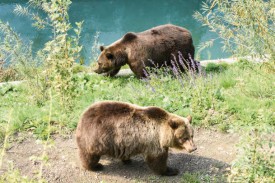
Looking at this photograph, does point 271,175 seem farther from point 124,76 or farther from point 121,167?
point 124,76

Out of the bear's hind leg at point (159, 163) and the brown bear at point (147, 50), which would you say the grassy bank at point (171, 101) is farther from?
the bear's hind leg at point (159, 163)

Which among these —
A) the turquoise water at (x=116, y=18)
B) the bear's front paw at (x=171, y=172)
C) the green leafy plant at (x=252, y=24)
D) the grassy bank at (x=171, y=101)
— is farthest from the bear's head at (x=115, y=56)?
the turquoise water at (x=116, y=18)

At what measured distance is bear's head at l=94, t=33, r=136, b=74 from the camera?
361 inches

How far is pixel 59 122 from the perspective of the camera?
6797mm

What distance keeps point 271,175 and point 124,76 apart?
5.61 metres

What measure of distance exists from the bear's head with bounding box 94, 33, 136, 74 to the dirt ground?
3.02m

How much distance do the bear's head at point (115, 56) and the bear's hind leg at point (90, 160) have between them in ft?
12.7

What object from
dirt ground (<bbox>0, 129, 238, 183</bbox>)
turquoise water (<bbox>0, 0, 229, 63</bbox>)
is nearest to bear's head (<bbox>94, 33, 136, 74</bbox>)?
dirt ground (<bbox>0, 129, 238, 183</bbox>)

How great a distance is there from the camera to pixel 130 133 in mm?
5418

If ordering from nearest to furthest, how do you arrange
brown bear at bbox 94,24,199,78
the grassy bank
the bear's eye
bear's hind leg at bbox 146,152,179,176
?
bear's hind leg at bbox 146,152,179,176 → the grassy bank → brown bear at bbox 94,24,199,78 → the bear's eye

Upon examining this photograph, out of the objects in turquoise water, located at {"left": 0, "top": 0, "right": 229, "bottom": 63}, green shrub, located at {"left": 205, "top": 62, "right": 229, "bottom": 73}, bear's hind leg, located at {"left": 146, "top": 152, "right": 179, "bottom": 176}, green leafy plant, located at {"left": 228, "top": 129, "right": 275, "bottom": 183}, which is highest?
turquoise water, located at {"left": 0, "top": 0, "right": 229, "bottom": 63}

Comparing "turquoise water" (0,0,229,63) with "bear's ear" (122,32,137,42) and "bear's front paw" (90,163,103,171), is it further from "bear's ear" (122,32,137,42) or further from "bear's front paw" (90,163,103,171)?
"bear's front paw" (90,163,103,171)

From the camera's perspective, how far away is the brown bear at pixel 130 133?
5375mm

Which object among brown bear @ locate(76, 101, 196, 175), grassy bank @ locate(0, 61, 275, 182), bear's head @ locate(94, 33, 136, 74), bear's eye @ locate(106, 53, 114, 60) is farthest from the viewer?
bear's eye @ locate(106, 53, 114, 60)
